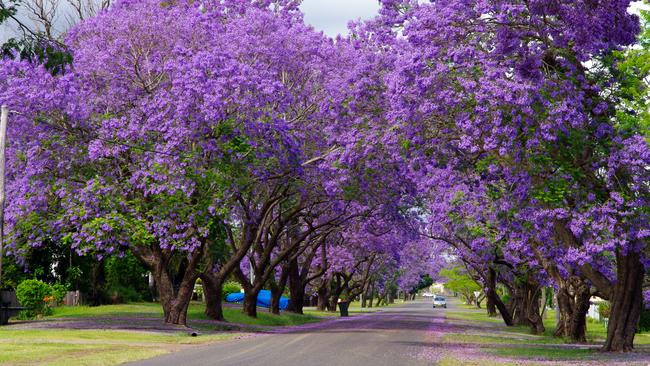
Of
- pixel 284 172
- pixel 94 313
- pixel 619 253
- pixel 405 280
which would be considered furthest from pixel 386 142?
pixel 405 280

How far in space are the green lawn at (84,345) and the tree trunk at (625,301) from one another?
1225cm

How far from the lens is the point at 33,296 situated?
1384 inches

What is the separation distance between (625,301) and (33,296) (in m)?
24.1

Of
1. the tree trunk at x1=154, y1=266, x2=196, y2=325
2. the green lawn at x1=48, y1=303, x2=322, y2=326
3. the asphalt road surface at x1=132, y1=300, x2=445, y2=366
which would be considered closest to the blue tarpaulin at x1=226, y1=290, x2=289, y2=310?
the green lawn at x1=48, y1=303, x2=322, y2=326

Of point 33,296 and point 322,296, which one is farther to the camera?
point 322,296

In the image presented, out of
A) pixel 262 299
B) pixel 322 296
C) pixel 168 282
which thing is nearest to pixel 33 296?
pixel 168 282

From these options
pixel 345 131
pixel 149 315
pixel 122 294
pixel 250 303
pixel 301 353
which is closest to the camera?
pixel 301 353

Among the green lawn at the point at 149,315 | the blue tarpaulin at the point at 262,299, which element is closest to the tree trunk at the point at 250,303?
the green lawn at the point at 149,315

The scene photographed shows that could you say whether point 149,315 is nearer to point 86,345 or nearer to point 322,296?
point 86,345

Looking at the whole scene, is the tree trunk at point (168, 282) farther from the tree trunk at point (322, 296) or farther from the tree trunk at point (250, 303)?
the tree trunk at point (322, 296)

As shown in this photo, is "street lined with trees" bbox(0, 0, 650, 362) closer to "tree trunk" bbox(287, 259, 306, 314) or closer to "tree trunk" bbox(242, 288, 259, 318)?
"tree trunk" bbox(242, 288, 259, 318)

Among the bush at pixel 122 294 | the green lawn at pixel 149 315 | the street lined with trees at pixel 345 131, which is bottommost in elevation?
the green lawn at pixel 149 315

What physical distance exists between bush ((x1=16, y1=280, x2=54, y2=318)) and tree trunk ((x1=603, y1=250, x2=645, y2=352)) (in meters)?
22.7

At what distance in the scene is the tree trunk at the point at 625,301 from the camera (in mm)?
22938
